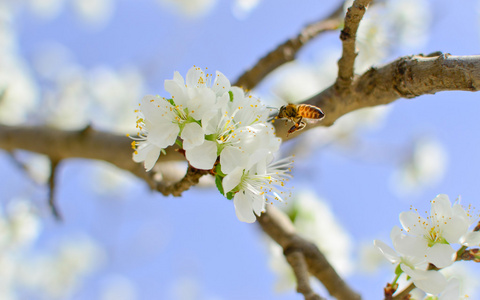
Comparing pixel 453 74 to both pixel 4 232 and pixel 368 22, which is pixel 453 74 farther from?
pixel 4 232

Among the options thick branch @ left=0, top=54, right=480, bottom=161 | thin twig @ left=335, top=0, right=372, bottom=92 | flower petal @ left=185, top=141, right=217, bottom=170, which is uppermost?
thin twig @ left=335, top=0, right=372, bottom=92

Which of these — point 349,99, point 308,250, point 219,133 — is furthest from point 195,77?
point 308,250

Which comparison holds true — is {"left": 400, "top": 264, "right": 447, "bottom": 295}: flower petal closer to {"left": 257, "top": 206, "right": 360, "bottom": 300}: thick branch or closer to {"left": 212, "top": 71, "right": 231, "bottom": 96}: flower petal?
{"left": 257, "top": 206, "right": 360, "bottom": 300}: thick branch

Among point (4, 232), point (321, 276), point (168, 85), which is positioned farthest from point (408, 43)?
point (4, 232)

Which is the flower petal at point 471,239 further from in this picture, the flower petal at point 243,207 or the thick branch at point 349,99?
the flower petal at point 243,207

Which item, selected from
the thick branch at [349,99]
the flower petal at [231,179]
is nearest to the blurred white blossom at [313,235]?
the thick branch at [349,99]

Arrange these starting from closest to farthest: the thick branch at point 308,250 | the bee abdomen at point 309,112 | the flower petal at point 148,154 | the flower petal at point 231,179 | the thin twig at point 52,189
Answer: the flower petal at point 231,179 < the flower petal at point 148,154 < the bee abdomen at point 309,112 < the thick branch at point 308,250 < the thin twig at point 52,189

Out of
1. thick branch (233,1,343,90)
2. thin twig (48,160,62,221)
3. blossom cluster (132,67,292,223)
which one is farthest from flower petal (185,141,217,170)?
thin twig (48,160,62,221)
